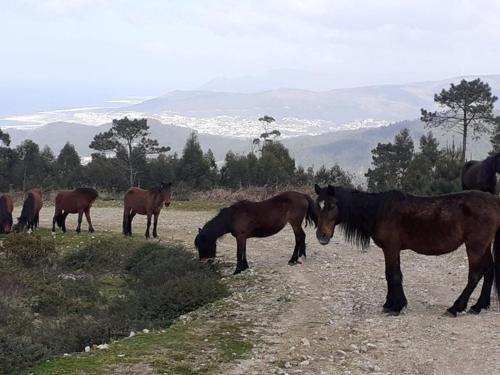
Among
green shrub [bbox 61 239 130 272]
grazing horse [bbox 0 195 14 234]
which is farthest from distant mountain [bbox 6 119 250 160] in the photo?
green shrub [bbox 61 239 130 272]

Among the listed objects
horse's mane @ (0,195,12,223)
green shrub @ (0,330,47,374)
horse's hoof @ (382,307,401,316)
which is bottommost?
green shrub @ (0,330,47,374)

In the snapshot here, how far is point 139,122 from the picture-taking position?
53.0 meters

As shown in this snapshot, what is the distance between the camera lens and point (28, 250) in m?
16.2

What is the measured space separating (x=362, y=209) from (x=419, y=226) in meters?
0.94

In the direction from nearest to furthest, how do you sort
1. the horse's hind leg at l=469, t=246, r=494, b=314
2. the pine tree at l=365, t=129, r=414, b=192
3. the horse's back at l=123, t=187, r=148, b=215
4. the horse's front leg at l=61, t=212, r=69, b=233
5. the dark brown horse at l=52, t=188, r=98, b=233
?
the horse's hind leg at l=469, t=246, r=494, b=314 → the horse's back at l=123, t=187, r=148, b=215 → the dark brown horse at l=52, t=188, r=98, b=233 → the horse's front leg at l=61, t=212, r=69, b=233 → the pine tree at l=365, t=129, r=414, b=192

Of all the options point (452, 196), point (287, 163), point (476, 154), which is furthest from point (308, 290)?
point (476, 154)

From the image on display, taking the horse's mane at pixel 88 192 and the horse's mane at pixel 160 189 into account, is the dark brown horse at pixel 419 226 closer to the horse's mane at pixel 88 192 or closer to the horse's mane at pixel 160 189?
the horse's mane at pixel 160 189

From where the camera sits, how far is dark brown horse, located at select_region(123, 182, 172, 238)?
63.0ft

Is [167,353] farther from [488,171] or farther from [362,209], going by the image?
[488,171]

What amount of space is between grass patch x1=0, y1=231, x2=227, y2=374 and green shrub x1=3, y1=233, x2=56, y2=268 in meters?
0.03

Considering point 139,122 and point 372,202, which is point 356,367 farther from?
point 139,122

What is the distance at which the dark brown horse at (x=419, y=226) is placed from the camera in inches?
347

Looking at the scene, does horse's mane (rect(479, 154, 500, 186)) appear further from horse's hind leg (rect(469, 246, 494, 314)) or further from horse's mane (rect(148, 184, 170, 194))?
horse's mane (rect(148, 184, 170, 194))

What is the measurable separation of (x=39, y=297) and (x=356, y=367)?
8.23 metres
